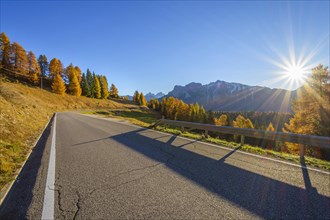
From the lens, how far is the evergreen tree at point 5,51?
57.4 metres

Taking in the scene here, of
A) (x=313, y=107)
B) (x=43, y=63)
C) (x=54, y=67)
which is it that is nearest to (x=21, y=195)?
(x=313, y=107)

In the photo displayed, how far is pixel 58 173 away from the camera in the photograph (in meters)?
4.42

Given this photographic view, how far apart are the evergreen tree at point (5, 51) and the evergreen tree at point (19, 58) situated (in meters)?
1.45

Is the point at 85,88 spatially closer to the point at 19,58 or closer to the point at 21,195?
the point at 19,58

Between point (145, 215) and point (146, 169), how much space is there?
76.8 inches

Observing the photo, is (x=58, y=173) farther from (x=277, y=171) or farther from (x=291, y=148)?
(x=291, y=148)

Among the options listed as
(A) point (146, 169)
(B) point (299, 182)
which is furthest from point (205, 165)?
(B) point (299, 182)

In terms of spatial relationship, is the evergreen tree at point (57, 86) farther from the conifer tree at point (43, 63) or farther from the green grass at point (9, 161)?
the green grass at point (9, 161)

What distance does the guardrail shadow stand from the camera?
8.75ft

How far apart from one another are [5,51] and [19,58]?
4.22m

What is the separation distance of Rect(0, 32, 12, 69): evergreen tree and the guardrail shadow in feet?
263

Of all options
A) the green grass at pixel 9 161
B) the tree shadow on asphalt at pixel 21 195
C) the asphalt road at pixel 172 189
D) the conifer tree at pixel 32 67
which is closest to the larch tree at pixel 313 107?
the asphalt road at pixel 172 189

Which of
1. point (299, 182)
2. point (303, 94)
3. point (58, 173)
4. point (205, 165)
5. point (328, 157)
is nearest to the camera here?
point (299, 182)

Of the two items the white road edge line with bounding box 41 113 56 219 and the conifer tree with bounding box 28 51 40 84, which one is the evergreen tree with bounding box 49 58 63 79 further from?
the white road edge line with bounding box 41 113 56 219
